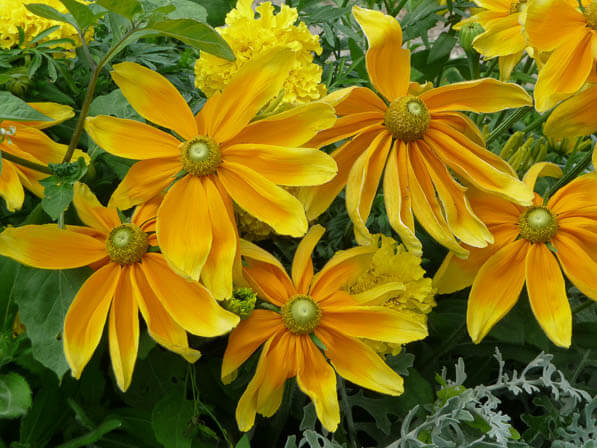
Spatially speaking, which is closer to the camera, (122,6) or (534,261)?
(122,6)

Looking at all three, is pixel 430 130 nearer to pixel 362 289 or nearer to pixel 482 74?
pixel 362 289

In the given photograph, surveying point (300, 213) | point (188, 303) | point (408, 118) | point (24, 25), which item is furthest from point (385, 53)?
point (24, 25)

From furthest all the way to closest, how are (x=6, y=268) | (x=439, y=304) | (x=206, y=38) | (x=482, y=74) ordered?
1. (x=482, y=74)
2. (x=439, y=304)
3. (x=6, y=268)
4. (x=206, y=38)

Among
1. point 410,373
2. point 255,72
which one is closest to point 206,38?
point 255,72

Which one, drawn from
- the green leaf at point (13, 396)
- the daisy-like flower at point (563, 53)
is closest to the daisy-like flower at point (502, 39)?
the daisy-like flower at point (563, 53)

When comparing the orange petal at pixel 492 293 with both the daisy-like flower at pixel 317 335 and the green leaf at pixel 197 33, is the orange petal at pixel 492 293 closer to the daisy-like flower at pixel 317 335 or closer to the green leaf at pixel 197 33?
the daisy-like flower at pixel 317 335

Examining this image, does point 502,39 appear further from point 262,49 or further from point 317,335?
point 317,335
